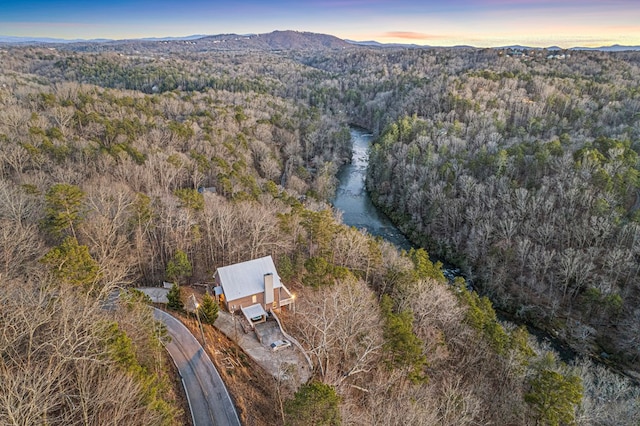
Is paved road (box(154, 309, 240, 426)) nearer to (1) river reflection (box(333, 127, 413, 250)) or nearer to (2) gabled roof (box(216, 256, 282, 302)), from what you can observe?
(2) gabled roof (box(216, 256, 282, 302))

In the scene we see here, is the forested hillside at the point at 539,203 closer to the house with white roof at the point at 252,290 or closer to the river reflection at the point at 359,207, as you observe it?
the river reflection at the point at 359,207

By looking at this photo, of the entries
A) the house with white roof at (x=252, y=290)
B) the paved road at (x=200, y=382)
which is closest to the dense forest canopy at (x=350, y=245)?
the paved road at (x=200, y=382)

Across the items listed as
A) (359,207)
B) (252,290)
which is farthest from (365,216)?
(252,290)

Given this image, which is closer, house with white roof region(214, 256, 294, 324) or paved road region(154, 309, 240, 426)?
paved road region(154, 309, 240, 426)

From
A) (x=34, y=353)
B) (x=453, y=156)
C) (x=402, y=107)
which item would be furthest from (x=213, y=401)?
(x=402, y=107)

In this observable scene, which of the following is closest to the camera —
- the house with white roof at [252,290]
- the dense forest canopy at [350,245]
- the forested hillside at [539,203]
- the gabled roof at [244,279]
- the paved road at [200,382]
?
the dense forest canopy at [350,245]

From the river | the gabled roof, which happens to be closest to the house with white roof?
the gabled roof
